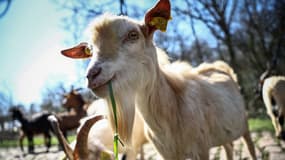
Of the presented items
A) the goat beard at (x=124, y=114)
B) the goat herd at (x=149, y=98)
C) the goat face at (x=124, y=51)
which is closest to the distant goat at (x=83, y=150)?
the goat herd at (x=149, y=98)

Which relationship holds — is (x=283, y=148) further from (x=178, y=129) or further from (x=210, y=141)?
(x=178, y=129)

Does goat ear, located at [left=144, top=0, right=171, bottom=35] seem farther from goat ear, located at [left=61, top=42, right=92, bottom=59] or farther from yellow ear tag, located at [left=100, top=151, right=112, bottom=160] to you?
yellow ear tag, located at [left=100, top=151, right=112, bottom=160]

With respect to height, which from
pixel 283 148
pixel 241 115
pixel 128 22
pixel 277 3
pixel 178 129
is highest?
pixel 277 3

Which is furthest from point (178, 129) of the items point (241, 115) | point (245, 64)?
point (245, 64)

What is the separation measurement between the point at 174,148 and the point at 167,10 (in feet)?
4.94

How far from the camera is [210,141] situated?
3578 mm

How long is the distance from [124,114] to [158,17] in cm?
107

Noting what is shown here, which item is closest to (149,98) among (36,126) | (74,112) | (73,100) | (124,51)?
(124,51)

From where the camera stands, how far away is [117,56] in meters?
2.51

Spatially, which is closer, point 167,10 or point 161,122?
point 167,10

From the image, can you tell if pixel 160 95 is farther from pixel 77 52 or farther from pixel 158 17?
pixel 77 52

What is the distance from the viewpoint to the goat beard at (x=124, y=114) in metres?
2.59

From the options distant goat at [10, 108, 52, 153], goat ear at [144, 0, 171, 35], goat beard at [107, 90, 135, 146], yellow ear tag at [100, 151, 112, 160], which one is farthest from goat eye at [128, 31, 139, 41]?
distant goat at [10, 108, 52, 153]

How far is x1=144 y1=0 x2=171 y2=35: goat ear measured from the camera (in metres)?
2.92
